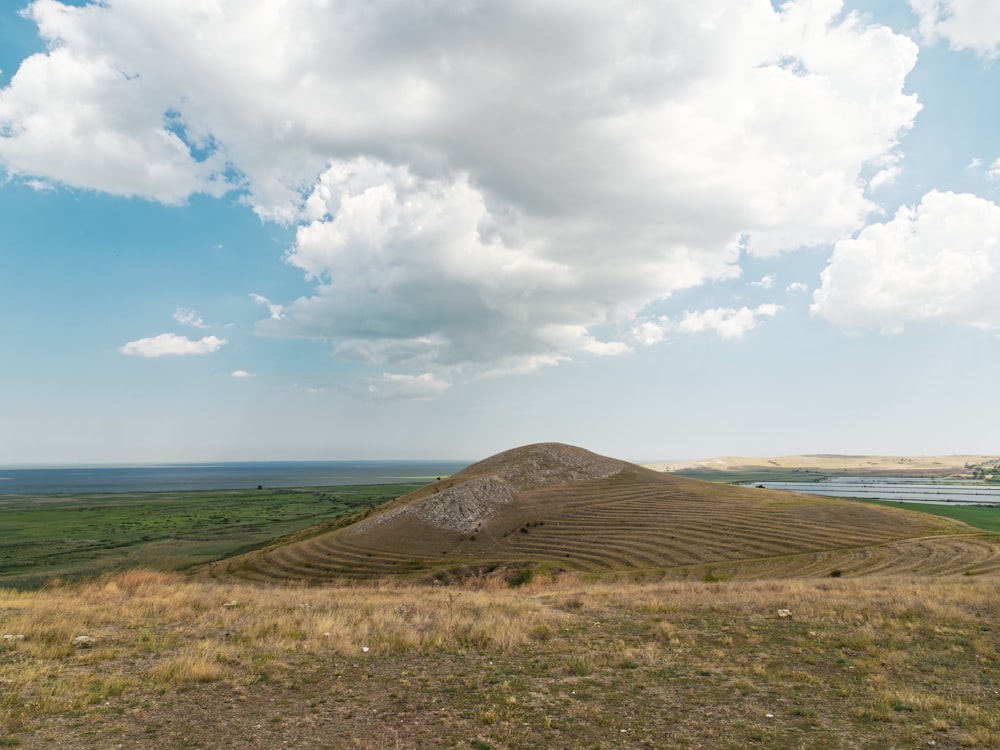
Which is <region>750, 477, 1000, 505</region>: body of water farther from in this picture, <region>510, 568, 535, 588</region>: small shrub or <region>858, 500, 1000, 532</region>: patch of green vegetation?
<region>510, 568, 535, 588</region>: small shrub

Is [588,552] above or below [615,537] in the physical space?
below

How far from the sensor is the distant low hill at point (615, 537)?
40.4m

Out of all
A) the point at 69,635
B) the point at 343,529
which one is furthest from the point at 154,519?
the point at 69,635

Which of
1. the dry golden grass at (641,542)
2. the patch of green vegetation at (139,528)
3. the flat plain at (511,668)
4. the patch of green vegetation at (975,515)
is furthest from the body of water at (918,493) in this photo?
the flat plain at (511,668)

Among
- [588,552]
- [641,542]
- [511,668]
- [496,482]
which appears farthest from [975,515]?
[511,668]

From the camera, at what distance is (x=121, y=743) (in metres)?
8.32

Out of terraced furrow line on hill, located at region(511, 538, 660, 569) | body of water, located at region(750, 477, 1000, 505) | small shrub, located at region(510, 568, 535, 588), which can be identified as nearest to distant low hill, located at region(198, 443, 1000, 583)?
terraced furrow line on hill, located at region(511, 538, 660, 569)

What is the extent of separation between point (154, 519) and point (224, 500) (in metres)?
44.8

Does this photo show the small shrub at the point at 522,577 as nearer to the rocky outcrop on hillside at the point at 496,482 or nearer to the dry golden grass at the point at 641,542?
the dry golden grass at the point at 641,542

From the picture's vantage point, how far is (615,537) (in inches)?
1943

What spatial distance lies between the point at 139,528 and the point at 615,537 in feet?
310

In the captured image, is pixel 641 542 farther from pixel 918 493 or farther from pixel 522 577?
pixel 918 493

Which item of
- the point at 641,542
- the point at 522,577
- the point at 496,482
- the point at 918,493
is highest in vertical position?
the point at 496,482

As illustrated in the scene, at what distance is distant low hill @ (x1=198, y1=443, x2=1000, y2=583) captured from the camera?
40.4 metres
